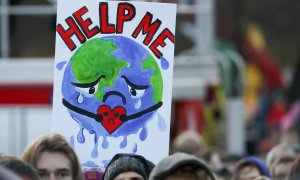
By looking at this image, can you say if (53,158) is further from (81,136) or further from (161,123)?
(161,123)

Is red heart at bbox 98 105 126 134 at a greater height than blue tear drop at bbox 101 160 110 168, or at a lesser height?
greater

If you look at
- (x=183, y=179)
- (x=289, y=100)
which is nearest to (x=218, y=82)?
(x=289, y=100)

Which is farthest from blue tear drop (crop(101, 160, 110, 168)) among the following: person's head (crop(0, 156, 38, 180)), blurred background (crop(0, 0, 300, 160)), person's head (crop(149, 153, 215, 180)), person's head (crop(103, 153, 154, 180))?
blurred background (crop(0, 0, 300, 160))

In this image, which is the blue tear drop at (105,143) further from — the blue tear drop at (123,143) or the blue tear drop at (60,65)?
the blue tear drop at (60,65)

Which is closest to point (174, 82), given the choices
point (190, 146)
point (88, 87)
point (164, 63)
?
point (190, 146)

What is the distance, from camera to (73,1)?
308 inches

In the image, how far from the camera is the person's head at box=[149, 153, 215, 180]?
18.7 ft

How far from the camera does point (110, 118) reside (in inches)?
307

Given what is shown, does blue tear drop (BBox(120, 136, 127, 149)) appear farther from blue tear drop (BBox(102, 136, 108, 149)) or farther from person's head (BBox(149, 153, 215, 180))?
person's head (BBox(149, 153, 215, 180))

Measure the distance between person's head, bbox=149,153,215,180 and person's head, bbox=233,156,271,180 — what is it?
3827mm

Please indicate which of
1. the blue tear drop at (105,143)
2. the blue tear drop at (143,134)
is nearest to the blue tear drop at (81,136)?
the blue tear drop at (105,143)

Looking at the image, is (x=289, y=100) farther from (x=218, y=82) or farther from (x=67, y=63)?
(x=67, y=63)

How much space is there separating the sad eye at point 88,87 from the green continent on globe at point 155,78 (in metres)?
0.27

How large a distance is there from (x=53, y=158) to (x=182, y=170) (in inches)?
59.9
